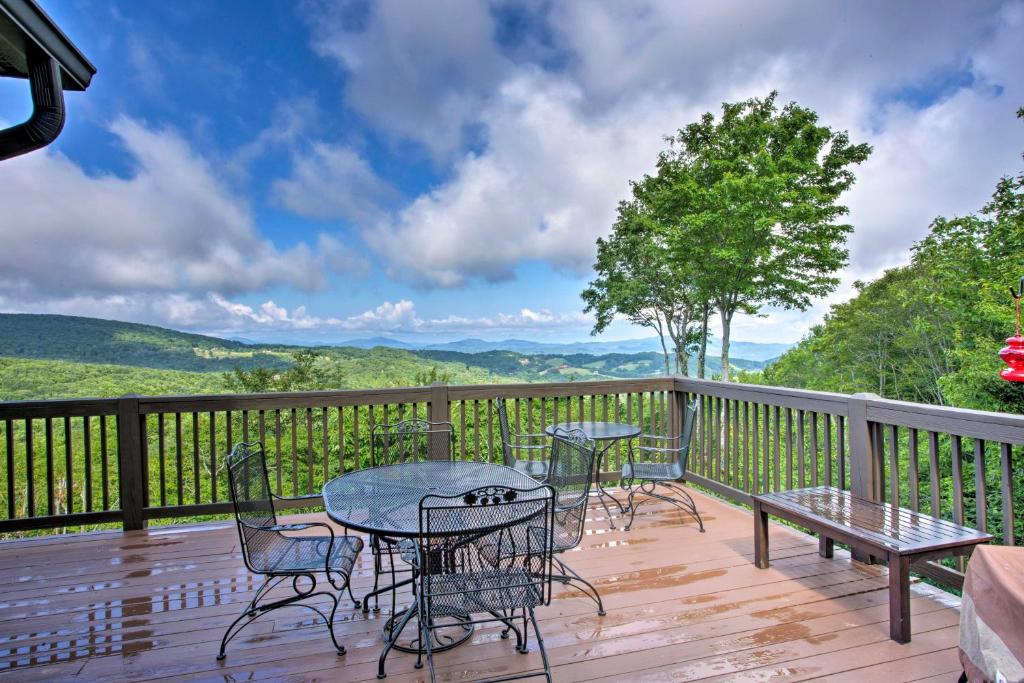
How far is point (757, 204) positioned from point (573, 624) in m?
14.0

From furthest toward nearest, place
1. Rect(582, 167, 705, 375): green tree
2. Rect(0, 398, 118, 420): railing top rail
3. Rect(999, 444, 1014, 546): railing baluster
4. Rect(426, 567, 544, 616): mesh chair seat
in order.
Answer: Rect(582, 167, 705, 375): green tree → Rect(0, 398, 118, 420): railing top rail → Rect(999, 444, 1014, 546): railing baluster → Rect(426, 567, 544, 616): mesh chair seat

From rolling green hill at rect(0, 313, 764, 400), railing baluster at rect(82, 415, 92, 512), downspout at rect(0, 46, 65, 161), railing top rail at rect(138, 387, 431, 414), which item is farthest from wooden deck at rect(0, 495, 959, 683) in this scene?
rolling green hill at rect(0, 313, 764, 400)

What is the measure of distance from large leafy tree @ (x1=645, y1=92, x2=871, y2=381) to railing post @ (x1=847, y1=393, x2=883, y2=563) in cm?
1142

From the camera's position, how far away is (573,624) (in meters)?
2.49

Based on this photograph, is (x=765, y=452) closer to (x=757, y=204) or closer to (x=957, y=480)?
(x=957, y=480)

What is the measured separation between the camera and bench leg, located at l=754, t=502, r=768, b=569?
3.09m

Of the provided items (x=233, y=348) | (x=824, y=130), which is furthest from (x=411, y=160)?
(x=824, y=130)

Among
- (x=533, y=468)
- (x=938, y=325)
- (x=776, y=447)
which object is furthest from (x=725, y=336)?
(x=533, y=468)

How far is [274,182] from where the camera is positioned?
13648 millimetres

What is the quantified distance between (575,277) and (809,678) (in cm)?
1499

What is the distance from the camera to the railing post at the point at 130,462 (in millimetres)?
3881

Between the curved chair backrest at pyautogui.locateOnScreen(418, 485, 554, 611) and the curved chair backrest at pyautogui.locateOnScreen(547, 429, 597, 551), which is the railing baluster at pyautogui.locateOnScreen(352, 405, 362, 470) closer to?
the curved chair backrest at pyautogui.locateOnScreen(547, 429, 597, 551)

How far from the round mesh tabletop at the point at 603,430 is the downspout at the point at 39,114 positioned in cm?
364

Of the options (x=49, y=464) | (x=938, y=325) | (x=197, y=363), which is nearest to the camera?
(x=49, y=464)
